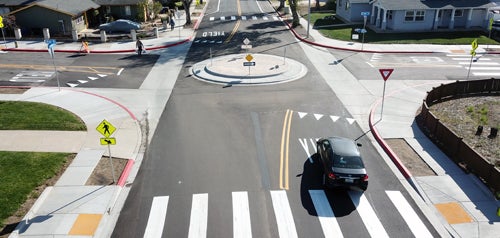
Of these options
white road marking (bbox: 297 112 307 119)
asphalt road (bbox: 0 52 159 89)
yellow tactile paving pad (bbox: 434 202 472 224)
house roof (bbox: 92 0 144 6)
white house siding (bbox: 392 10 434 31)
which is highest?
house roof (bbox: 92 0 144 6)

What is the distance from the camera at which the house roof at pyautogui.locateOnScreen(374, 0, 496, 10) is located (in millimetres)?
45750

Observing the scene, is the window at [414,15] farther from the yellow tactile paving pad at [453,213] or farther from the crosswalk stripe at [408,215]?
the yellow tactile paving pad at [453,213]

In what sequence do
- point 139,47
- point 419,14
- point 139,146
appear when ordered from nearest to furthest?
point 139,146 → point 139,47 → point 419,14

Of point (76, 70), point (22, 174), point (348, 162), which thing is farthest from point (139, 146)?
point (76, 70)

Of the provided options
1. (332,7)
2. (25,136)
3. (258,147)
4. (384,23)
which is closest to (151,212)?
(258,147)

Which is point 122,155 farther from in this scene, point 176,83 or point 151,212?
point 176,83

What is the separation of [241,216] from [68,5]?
133 ft

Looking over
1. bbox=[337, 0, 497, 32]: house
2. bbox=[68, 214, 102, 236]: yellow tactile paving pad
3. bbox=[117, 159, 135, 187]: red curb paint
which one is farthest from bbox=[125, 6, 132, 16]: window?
bbox=[68, 214, 102, 236]: yellow tactile paving pad

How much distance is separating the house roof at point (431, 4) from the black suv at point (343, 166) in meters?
33.2

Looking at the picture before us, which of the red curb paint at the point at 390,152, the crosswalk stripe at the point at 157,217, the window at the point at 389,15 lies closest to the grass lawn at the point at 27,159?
the crosswalk stripe at the point at 157,217

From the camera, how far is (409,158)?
19203mm

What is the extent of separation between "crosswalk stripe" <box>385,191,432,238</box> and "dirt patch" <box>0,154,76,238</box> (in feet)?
43.4

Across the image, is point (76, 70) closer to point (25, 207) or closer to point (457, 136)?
point (25, 207)

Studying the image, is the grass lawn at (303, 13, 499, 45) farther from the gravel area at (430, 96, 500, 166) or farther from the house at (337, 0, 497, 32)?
the gravel area at (430, 96, 500, 166)
